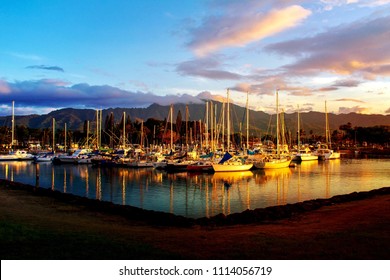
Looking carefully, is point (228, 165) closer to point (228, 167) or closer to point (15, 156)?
point (228, 167)

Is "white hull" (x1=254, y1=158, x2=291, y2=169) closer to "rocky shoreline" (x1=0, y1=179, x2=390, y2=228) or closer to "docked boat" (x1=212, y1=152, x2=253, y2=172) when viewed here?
"docked boat" (x1=212, y1=152, x2=253, y2=172)

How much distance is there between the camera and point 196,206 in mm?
31859

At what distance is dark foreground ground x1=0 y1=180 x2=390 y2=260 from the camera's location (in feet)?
36.9

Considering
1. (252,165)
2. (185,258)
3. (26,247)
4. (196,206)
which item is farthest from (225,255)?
(252,165)

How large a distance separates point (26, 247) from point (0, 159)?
100040 millimetres

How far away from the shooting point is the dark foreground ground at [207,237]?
1125cm

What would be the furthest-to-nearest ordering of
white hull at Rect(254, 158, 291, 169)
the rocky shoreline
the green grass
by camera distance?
white hull at Rect(254, 158, 291, 169)
the rocky shoreline
the green grass

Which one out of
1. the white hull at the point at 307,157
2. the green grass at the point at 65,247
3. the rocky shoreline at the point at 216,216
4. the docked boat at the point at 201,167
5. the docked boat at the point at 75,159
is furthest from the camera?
the white hull at the point at 307,157

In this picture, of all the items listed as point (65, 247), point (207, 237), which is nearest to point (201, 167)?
point (207, 237)

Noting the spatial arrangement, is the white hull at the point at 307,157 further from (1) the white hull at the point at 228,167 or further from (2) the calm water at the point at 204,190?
(2) the calm water at the point at 204,190

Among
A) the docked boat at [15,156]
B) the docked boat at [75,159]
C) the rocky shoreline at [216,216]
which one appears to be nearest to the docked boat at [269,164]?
the docked boat at [75,159]

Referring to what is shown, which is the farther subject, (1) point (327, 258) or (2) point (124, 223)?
(2) point (124, 223)

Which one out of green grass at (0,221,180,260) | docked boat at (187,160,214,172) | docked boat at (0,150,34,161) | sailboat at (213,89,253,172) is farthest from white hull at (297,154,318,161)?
green grass at (0,221,180,260)

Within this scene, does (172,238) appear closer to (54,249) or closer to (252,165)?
(54,249)
